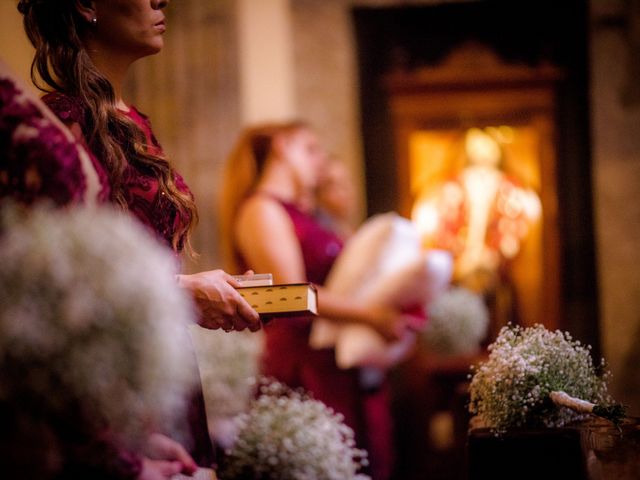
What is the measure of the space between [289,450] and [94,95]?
105cm

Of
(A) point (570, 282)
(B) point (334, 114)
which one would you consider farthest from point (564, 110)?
(B) point (334, 114)

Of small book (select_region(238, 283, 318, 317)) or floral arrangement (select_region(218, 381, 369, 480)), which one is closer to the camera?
small book (select_region(238, 283, 318, 317))

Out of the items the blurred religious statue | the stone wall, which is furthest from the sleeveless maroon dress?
the stone wall

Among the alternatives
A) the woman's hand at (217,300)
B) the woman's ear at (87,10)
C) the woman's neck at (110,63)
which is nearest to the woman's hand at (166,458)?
the woman's hand at (217,300)

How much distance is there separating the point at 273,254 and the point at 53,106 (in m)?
2.33

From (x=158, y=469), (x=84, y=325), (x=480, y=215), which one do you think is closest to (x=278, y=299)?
(x=158, y=469)

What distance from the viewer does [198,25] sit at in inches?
246

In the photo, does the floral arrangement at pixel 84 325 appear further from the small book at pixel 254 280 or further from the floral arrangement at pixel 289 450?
the floral arrangement at pixel 289 450

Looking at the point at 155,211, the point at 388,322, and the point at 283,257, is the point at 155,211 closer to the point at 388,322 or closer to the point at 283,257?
the point at 283,257

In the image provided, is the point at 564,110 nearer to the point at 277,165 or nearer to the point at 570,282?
the point at 570,282

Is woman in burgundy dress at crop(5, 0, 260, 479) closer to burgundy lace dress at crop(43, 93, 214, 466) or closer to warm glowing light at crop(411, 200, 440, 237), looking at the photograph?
burgundy lace dress at crop(43, 93, 214, 466)

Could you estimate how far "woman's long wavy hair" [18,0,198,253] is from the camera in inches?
69.6

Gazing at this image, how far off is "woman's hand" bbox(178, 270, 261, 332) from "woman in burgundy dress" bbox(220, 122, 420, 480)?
2.26 metres

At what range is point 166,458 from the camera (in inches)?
64.8
